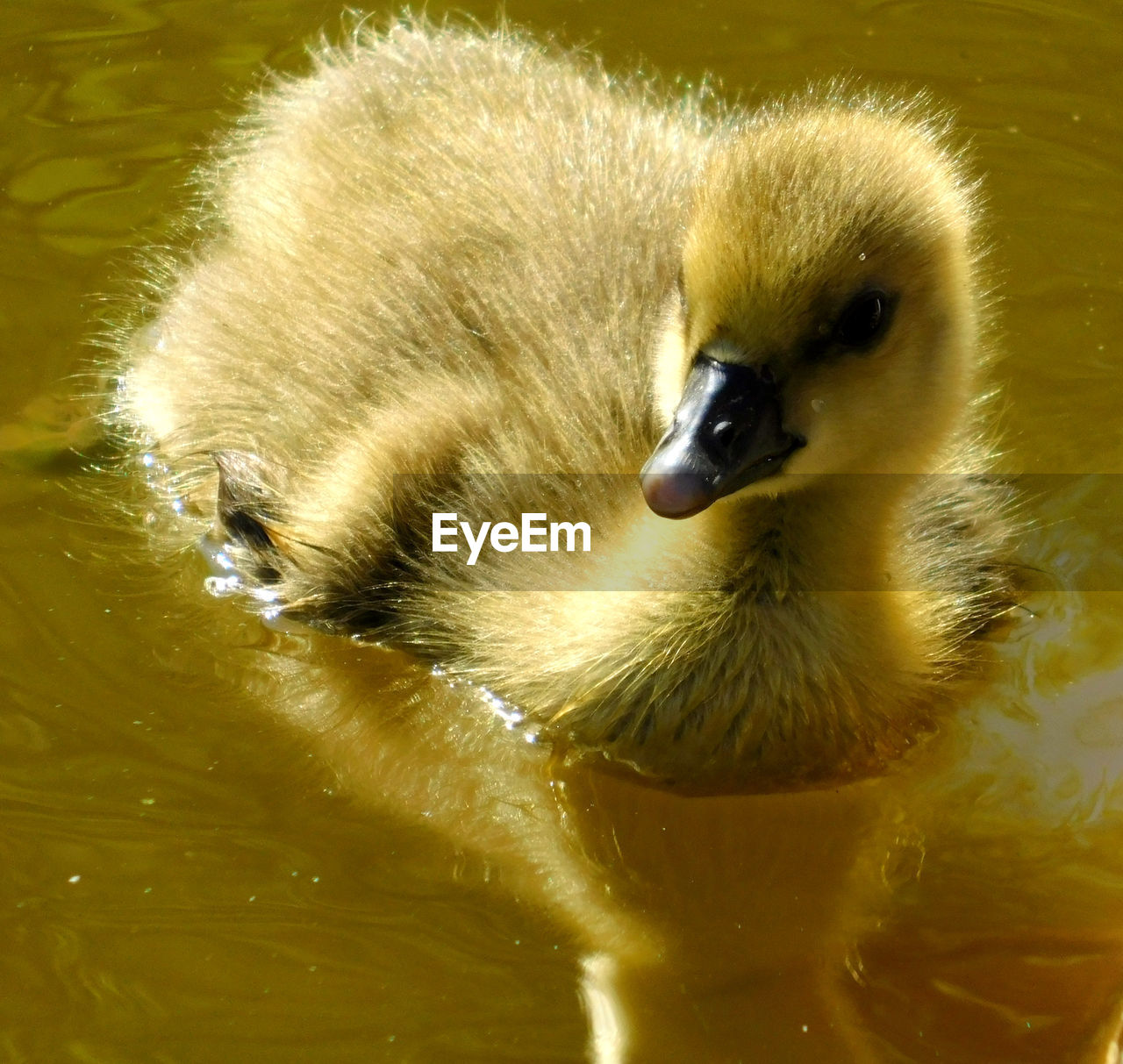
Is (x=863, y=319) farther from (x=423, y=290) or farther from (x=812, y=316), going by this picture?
(x=423, y=290)

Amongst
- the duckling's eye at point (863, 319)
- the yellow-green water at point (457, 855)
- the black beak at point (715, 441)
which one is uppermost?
the duckling's eye at point (863, 319)

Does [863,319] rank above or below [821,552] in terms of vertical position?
above

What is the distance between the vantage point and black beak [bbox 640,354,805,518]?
2264mm

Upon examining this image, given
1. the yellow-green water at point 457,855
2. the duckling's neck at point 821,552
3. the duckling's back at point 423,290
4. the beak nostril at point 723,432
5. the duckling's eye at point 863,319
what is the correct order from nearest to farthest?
the yellow-green water at point 457,855, the beak nostril at point 723,432, the duckling's eye at point 863,319, the duckling's neck at point 821,552, the duckling's back at point 423,290

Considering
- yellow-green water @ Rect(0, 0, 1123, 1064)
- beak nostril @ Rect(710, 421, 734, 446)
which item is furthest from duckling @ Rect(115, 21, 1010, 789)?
yellow-green water @ Rect(0, 0, 1123, 1064)

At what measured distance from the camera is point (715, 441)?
2346 millimetres

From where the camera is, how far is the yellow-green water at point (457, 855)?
2217 mm

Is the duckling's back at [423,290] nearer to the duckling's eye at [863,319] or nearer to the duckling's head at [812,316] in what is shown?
the duckling's head at [812,316]

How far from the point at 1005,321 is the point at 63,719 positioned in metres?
2.07

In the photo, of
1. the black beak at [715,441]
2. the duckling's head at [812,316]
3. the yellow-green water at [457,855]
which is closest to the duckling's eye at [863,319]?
the duckling's head at [812,316]

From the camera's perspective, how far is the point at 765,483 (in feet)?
8.21

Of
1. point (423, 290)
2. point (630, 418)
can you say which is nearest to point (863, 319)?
point (630, 418)

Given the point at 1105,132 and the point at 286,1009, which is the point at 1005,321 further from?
the point at 286,1009

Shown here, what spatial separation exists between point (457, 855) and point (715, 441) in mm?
661
